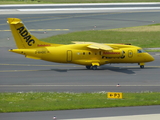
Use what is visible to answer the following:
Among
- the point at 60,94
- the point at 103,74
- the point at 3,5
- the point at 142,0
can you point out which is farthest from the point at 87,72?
the point at 142,0

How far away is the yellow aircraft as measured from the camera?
42.2 m

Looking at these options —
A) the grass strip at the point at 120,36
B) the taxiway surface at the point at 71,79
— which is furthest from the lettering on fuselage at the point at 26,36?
the grass strip at the point at 120,36

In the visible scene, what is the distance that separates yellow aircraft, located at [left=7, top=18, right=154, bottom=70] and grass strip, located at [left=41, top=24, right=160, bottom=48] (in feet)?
55.9

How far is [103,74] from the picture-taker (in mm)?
41500

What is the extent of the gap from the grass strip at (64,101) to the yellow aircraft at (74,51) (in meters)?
11.6

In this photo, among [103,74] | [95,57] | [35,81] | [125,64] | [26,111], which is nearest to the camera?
[26,111]

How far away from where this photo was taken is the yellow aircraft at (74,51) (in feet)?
139

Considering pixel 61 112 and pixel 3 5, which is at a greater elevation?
pixel 3 5

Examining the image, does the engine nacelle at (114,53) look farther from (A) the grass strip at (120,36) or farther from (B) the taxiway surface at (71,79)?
(A) the grass strip at (120,36)

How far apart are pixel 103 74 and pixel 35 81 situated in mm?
8099

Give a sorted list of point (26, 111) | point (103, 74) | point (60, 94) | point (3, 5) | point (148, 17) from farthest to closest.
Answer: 1. point (3, 5)
2. point (148, 17)
3. point (103, 74)
4. point (60, 94)
5. point (26, 111)

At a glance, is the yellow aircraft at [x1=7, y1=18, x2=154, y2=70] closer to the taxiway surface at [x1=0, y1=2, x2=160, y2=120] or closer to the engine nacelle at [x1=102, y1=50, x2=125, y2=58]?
the engine nacelle at [x1=102, y1=50, x2=125, y2=58]

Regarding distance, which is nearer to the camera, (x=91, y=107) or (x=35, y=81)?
(x=91, y=107)

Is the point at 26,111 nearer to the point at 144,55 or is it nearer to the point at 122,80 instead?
the point at 122,80
